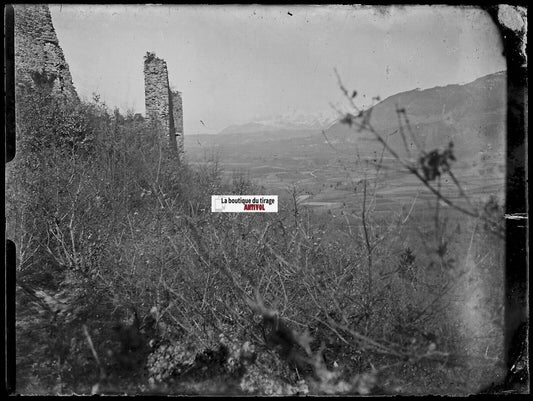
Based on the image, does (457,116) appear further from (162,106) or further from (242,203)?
(162,106)

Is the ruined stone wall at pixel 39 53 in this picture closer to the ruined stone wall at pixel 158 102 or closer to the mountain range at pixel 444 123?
the ruined stone wall at pixel 158 102

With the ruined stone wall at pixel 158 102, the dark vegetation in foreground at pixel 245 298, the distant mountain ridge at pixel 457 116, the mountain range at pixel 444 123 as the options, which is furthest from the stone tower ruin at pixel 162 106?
the distant mountain ridge at pixel 457 116

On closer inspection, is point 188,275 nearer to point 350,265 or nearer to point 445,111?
point 350,265

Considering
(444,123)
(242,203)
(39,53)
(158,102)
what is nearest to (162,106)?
(158,102)

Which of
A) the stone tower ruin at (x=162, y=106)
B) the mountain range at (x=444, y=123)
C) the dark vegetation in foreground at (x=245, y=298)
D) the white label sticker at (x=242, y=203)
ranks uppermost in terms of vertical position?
the stone tower ruin at (x=162, y=106)

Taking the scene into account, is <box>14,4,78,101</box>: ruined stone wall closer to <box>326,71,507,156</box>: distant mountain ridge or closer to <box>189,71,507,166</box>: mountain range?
<box>189,71,507,166</box>: mountain range

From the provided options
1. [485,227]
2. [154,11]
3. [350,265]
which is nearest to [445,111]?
[485,227]
